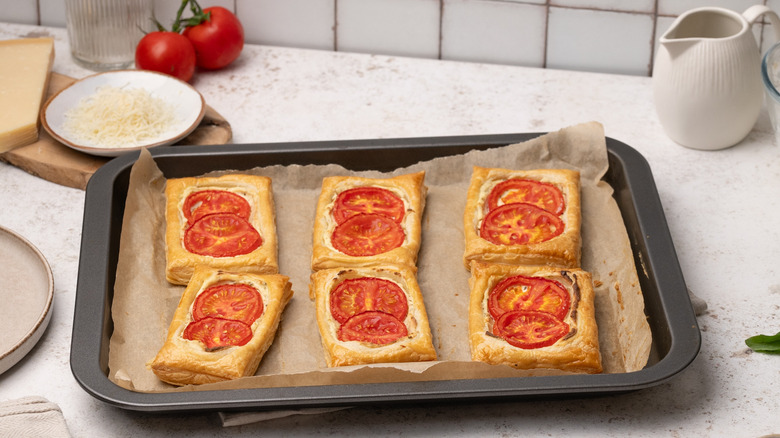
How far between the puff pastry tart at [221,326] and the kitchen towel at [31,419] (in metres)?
0.26

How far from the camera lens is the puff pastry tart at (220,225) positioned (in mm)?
2662

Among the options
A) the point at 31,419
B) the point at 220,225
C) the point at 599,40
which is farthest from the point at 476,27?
the point at 31,419

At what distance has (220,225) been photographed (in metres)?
2.80

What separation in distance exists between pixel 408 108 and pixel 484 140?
1.96ft

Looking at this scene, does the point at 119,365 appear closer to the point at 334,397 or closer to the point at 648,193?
the point at 334,397

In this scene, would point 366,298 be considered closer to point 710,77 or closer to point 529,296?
point 529,296

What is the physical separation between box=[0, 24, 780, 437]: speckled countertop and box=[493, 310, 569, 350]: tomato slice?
172mm

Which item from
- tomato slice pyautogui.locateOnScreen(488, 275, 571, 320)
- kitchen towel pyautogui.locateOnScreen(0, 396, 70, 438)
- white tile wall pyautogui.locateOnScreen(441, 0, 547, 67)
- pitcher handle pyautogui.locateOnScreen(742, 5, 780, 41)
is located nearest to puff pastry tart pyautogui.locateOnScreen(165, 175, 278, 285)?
kitchen towel pyautogui.locateOnScreen(0, 396, 70, 438)

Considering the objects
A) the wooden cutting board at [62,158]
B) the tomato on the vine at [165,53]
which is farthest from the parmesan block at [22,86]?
the tomato on the vine at [165,53]

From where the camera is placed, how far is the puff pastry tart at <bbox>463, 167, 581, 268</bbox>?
8.81 feet

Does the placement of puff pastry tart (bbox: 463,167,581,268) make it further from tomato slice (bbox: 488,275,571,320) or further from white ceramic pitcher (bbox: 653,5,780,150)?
white ceramic pitcher (bbox: 653,5,780,150)

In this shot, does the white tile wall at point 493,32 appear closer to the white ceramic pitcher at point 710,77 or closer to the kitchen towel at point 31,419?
the white ceramic pitcher at point 710,77

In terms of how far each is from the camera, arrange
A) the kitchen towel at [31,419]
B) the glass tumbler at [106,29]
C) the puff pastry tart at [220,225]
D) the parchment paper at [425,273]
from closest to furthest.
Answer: the kitchen towel at [31,419], the parchment paper at [425,273], the puff pastry tart at [220,225], the glass tumbler at [106,29]

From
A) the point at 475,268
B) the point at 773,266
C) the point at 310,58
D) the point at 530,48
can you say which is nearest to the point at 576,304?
the point at 475,268
